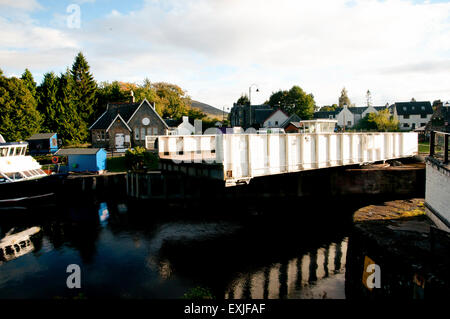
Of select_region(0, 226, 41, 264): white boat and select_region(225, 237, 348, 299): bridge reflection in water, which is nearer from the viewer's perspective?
select_region(225, 237, 348, 299): bridge reflection in water

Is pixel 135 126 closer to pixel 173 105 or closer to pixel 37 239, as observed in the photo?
pixel 37 239

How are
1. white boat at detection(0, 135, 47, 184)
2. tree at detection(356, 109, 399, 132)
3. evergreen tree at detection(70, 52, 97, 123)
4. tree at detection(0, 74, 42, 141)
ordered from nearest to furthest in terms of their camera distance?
white boat at detection(0, 135, 47, 184) → tree at detection(0, 74, 42, 141) → evergreen tree at detection(70, 52, 97, 123) → tree at detection(356, 109, 399, 132)

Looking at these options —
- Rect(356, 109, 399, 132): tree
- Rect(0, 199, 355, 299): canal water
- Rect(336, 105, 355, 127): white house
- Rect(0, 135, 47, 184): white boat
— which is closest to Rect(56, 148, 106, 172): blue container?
Rect(0, 135, 47, 184): white boat

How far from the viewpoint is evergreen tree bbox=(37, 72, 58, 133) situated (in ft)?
194

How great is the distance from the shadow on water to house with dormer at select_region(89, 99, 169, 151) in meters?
26.3

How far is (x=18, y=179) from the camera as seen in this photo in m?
28.9

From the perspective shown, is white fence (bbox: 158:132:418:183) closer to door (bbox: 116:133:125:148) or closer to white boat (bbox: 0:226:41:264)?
white boat (bbox: 0:226:41:264)

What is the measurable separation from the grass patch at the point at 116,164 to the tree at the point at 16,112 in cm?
2167

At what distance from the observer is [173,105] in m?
98.1

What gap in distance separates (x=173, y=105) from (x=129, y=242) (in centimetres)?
8208

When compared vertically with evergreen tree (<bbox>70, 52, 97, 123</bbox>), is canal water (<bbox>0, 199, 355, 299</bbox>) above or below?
below

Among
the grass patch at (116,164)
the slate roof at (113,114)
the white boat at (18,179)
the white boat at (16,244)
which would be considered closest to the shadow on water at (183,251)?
the white boat at (16,244)

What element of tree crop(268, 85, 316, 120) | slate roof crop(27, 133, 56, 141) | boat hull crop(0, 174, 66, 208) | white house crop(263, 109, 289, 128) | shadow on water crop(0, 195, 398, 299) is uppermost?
tree crop(268, 85, 316, 120)
